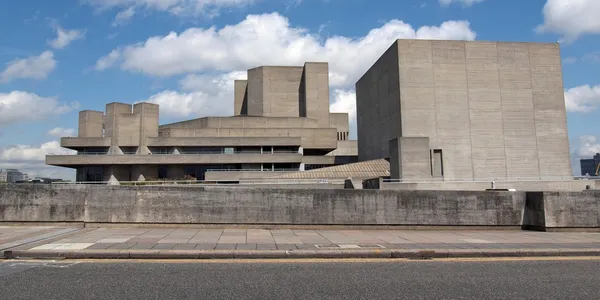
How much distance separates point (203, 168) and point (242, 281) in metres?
69.5

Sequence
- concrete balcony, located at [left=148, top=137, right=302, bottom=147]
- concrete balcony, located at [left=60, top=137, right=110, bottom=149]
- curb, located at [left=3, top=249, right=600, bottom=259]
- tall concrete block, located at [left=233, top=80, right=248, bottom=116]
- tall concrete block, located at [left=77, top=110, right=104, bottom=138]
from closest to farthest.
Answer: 1. curb, located at [left=3, top=249, right=600, bottom=259]
2. concrete balcony, located at [left=148, top=137, right=302, bottom=147]
3. concrete balcony, located at [left=60, top=137, right=110, bottom=149]
4. tall concrete block, located at [left=77, top=110, right=104, bottom=138]
5. tall concrete block, located at [left=233, top=80, right=248, bottom=116]

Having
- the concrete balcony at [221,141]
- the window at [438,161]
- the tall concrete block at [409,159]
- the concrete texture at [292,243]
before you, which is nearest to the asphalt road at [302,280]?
the concrete texture at [292,243]

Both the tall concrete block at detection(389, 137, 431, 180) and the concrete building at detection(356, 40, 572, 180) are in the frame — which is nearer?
the tall concrete block at detection(389, 137, 431, 180)

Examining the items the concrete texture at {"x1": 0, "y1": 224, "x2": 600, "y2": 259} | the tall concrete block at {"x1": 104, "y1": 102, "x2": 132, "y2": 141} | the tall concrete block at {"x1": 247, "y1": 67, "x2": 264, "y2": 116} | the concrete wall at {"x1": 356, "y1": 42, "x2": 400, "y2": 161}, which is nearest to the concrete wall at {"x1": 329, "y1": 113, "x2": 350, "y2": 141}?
the tall concrete block at {"x1": 247, "y1": 67, "x2": 264, "y2": 116}

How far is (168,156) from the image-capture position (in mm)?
72500

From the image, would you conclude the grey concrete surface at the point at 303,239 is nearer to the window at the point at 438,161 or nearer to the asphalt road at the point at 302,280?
the asphalt road at the point at 302,280

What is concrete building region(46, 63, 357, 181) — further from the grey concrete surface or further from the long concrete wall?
the grey concrete surface

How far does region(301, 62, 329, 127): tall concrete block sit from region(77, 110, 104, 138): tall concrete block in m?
Answer: 39.7

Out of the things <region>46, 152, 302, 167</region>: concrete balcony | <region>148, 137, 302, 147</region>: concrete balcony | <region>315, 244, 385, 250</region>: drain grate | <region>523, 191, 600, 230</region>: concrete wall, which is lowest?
<region>315, 244, 385, 250</region>: drain grate

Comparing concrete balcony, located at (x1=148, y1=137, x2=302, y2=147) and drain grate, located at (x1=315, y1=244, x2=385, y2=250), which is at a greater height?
concrete balcony, located at (x1=148, y1=137, x2=302, y2=147)

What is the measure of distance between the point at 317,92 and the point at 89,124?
4372 cm

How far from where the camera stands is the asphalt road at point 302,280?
650 centimetres

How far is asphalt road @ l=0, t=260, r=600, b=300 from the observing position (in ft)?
21.3

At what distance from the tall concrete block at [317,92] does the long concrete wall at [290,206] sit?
73701 mm
